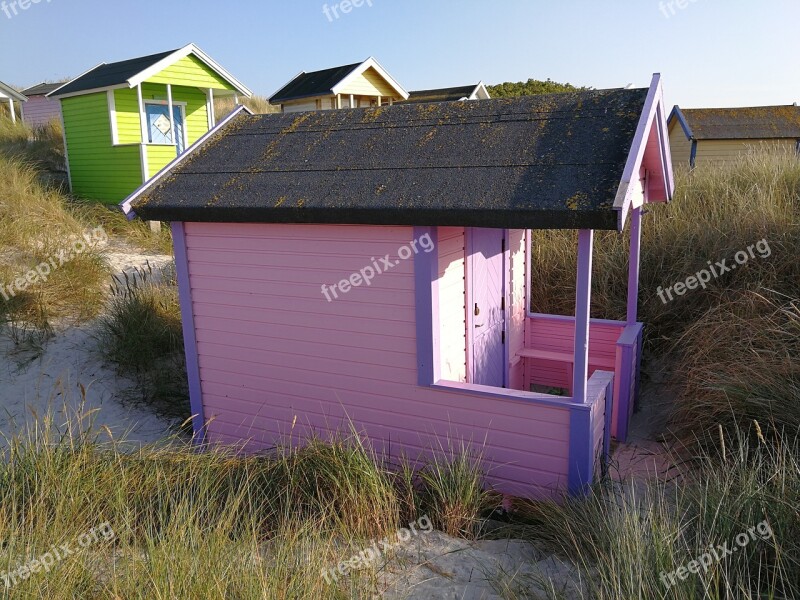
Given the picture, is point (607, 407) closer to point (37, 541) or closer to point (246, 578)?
point (246, 578)

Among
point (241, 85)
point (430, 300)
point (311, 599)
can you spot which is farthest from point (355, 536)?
point (241, 85)

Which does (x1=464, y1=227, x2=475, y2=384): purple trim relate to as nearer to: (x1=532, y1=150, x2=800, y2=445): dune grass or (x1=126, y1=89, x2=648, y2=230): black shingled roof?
(x1=126, y1=89, x2=648, y2=230): black shingled roof

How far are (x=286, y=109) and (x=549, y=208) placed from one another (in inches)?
855

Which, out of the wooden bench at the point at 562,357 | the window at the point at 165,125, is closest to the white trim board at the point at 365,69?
the window at the point at 165,125

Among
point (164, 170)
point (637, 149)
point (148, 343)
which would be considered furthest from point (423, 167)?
point (148, 343)

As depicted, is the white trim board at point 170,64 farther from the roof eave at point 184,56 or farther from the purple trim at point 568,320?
the purple trim at point 568,320

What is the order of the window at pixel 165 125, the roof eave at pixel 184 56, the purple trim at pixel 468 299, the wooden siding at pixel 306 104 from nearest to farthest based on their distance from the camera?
the purple trim at pixel 468 299 < the roof eave at pixel 184 56 < the window at pixel 165 125 < the wooden siding at pixel 306 104

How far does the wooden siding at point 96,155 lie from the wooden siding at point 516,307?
11.4 meters

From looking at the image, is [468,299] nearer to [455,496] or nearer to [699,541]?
[455,496]

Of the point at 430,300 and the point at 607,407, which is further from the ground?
the point at 430,300

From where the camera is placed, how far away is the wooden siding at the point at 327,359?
16.6 ft

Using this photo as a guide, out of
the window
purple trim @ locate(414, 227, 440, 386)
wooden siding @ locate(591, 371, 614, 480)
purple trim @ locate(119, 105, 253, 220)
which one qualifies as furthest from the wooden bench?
the window

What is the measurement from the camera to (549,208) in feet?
13.8

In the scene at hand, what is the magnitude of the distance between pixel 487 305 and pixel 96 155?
1401cm
